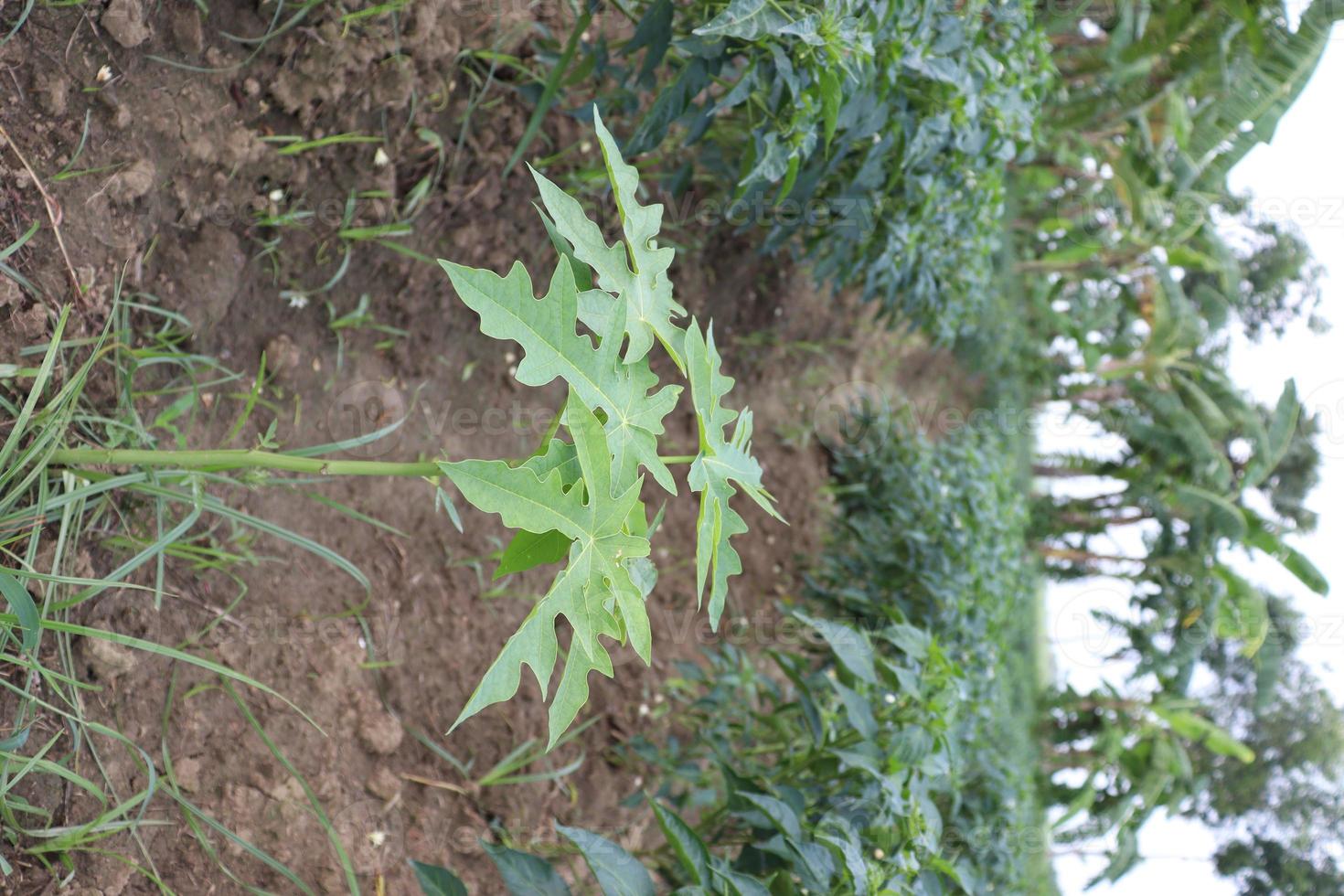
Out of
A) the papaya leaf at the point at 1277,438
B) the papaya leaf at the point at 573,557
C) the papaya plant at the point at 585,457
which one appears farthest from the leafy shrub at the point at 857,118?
the papaya leaf at the point at 1277,438

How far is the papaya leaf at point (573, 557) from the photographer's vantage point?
37.4 inches

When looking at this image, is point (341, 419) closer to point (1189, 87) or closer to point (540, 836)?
point (540, 836)

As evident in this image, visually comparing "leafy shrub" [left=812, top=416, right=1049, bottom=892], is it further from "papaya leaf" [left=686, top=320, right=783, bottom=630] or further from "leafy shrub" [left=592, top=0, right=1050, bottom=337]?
"papaya leaf" [left=686, top=320, right=783, bottom=630]

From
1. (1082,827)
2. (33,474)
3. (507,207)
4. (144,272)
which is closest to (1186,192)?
(1082,827)

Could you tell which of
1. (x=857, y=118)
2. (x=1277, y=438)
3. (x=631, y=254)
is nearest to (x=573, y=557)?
(x=631, y=254)

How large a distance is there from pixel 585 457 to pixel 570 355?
12 centimetres

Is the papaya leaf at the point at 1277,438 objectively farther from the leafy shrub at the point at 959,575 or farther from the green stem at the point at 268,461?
the green stem at the point at 268,461

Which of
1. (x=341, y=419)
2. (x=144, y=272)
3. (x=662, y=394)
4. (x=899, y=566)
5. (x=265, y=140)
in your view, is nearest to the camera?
(x=662, y=394)

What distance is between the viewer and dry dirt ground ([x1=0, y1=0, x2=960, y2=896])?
149 centimetres

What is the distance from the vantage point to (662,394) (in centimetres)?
113

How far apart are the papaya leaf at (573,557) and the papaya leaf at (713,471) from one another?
3.4 inches

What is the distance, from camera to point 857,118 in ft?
6.63

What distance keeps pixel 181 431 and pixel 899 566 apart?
211 centimetres

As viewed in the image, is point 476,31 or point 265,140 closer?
point 265,140
